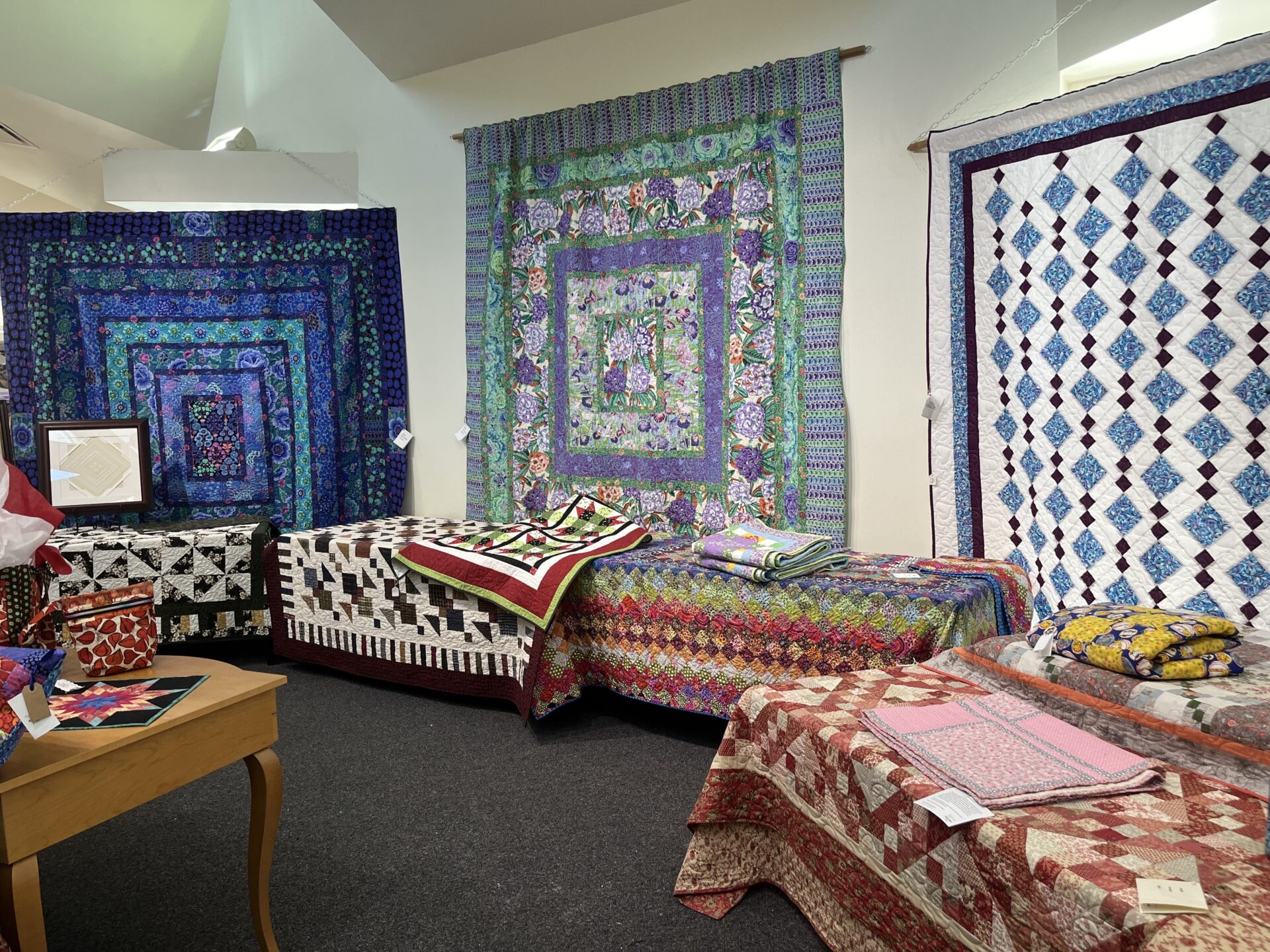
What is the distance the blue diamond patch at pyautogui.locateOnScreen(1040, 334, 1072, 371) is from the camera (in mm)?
2711

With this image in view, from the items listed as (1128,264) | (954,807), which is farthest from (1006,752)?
(1128,264)

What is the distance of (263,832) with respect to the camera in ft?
5.84

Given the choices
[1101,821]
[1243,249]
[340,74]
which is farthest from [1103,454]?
[340,74]

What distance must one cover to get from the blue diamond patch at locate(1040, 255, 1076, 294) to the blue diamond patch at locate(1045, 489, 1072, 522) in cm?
64

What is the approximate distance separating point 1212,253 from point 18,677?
9.47 feet

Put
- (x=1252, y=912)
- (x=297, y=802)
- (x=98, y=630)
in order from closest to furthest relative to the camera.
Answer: (x=1252, y=912) → (x=98, y=630) → (x=297, y=802)

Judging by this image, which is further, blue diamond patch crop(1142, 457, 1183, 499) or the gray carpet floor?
blue diamond patch crop(1142, 457, 1183, 499)

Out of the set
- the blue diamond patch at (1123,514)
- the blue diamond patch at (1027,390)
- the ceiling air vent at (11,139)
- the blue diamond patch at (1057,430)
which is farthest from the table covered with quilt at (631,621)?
the ceiling air vent at (11,139)

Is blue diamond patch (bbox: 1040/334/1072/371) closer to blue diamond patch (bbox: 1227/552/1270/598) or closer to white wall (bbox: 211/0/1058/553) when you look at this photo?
white wall (bbox: 211/0/1058/553)

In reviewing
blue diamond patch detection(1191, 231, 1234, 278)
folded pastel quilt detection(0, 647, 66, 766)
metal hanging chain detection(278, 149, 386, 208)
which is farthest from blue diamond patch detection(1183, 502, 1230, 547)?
metal hanging chain detection(278, 149, 386, 208)

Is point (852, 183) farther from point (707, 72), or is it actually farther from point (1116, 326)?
point (1116, 326)

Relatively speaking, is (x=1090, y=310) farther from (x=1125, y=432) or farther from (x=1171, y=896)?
(x=1171, y=896)

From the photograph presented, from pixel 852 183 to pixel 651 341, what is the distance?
991 mm

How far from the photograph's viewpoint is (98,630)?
5.80 feet
